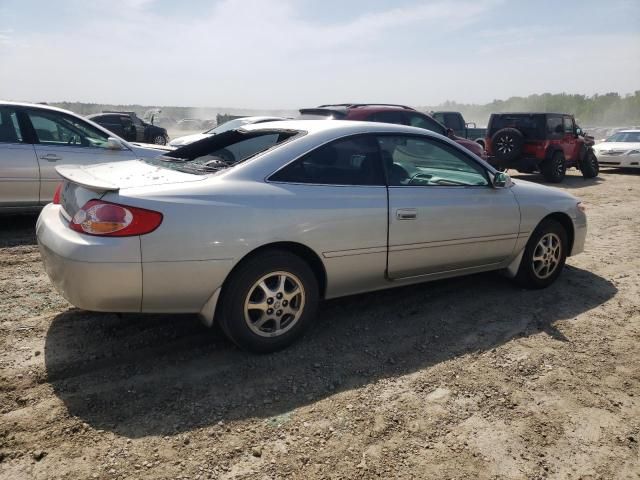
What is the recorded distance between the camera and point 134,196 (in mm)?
2818

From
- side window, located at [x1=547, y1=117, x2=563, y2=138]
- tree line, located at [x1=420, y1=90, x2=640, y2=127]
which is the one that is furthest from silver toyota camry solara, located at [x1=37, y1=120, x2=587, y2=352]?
tree line, located at [x1=420, y1=90, x2=640, y2=127]

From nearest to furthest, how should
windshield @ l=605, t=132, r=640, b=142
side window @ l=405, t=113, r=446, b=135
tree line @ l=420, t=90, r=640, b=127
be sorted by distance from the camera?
side window @ l=405, t=113, r=446, b=135, windshield @ l=605, t=132, r=640, b=142, tree line @ l=420, t=90, r=640, b=127

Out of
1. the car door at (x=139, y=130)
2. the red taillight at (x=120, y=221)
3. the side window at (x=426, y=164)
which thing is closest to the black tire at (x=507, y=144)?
the side window at (x=426, y=164)

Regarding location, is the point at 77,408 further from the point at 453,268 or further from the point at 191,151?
the point at 453,268

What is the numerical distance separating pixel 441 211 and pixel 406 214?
36 cm

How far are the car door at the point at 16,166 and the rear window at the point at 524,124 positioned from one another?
447 inches

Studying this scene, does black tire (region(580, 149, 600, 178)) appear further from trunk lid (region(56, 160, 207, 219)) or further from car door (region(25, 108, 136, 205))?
trunk lid (region(56, 160, 207, 219))

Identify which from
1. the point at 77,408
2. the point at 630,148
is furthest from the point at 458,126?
the point at 77,408

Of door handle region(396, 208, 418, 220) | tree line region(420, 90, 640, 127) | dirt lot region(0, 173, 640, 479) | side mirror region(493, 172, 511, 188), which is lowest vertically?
dirt lot region(0, 173, 640, 479)

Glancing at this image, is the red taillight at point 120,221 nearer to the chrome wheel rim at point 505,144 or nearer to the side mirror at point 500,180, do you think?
the side mirror at point 500,180

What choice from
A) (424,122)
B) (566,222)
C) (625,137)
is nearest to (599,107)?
(625,137)

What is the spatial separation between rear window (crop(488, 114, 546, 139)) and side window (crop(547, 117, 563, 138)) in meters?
0.19

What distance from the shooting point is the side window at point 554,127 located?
1292cm

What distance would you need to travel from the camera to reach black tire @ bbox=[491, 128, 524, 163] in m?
12.5
